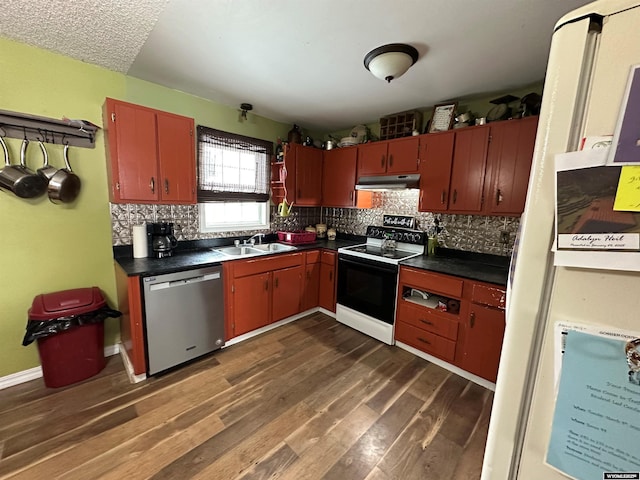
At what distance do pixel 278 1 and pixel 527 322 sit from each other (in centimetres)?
179

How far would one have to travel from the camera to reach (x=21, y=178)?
1807 millimetres

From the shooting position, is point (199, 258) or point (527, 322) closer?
point (527, 322)

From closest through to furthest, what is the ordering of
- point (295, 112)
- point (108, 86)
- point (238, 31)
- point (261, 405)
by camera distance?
point (238, 31) → point (261, 405) → point (108, 86) → point (295, 112)

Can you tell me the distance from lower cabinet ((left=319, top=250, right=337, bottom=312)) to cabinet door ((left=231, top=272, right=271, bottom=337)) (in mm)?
770

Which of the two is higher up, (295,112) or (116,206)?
(295,112)

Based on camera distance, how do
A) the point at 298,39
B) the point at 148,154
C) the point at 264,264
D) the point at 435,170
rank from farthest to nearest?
the point at 264,264 → the point at 435,170 → the point at 148,154 → the point at 298,39

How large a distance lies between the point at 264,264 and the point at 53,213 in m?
1.72

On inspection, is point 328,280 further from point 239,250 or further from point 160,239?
point 160,239

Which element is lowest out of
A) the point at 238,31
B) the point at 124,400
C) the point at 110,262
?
the point at 124,400

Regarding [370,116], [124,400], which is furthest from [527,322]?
[370,116]

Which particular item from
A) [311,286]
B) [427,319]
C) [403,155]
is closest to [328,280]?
[311,286]

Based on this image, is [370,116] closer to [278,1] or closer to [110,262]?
[278,1]

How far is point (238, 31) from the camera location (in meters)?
1.61

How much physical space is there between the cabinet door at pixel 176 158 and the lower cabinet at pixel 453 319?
2180 millimetres
